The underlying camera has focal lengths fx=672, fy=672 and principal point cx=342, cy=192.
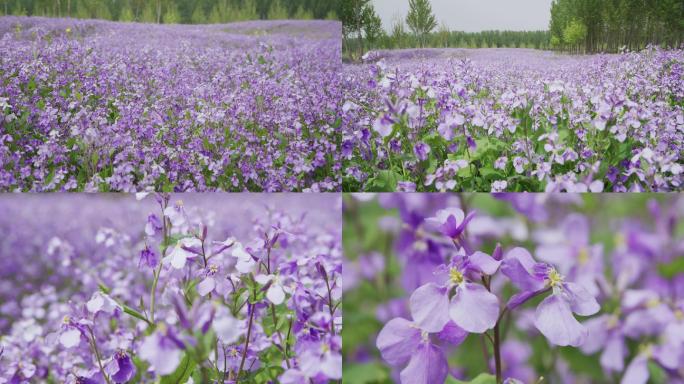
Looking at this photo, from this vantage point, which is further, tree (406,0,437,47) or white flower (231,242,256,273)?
tree (406,0,437,47)

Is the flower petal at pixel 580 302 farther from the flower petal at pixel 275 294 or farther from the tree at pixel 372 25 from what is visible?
the tree at pixel 372 25

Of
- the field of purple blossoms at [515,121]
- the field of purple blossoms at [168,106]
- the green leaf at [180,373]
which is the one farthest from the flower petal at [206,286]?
the field of purple blossoms at [168,106]

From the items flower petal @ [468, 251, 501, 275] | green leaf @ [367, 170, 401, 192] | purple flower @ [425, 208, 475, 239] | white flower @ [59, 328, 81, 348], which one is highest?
purple flower @ [425, 208, 475, 239]

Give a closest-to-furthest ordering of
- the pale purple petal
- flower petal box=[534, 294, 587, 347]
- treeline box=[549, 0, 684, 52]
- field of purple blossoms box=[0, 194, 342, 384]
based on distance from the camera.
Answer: flower petal box=[534, 294, 587, 347]
the pale purple petal
field of purple blossoms box=[0, 194, 342, 384]
treeline box=[549, 0, 684, 52]

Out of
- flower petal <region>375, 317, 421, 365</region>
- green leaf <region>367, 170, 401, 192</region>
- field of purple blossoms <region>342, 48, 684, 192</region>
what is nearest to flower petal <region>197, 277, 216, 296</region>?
flower petal <region>375, 317, 421, 365</region>

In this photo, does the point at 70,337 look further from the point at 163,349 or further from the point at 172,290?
the point at 163,349

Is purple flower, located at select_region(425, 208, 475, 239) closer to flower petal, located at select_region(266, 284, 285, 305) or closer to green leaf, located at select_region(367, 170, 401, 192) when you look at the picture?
flower petal, located at select_region(266, 284, 285, 305)
